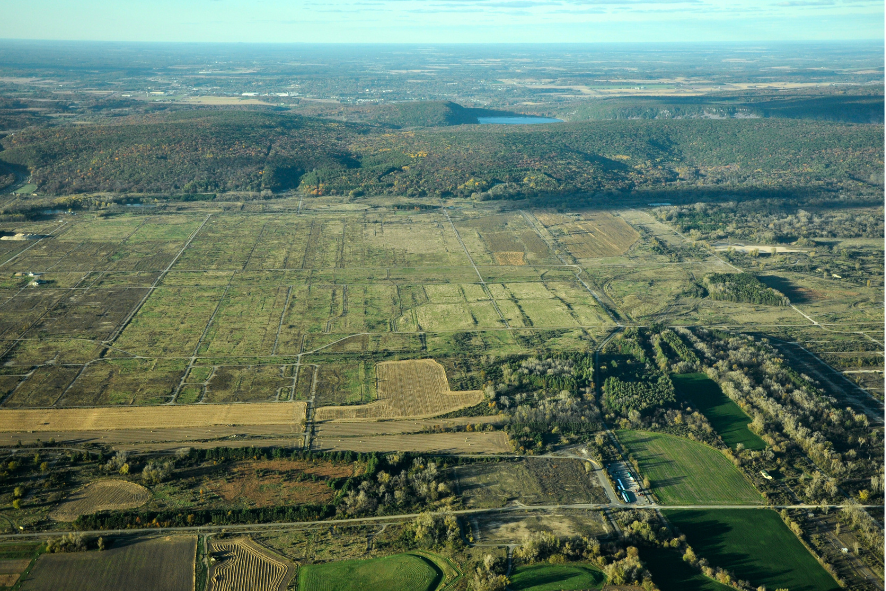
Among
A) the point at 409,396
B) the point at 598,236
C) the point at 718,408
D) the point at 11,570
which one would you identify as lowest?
the point at 11,570

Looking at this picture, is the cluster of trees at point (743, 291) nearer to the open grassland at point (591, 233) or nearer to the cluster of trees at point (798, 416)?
the cluster of trees at point (798, 416)

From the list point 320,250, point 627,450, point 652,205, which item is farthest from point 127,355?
point 652,205

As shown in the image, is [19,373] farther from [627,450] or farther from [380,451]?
[627,450]

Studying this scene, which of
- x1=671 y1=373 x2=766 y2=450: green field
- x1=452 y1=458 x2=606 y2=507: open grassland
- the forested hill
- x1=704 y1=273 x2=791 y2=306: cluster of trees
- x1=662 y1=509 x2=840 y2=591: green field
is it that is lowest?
x1=662 y1=509 x2=840 y2=591: green field

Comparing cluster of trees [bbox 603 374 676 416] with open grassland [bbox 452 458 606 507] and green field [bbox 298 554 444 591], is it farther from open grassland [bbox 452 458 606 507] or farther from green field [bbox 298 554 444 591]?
green field [bbox 298 554 444 591]

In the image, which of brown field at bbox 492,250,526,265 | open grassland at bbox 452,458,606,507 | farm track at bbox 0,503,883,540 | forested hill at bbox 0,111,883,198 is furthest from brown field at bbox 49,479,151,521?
forested hill at bbox 0,111,883,198

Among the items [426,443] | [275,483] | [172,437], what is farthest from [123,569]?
[426,443]

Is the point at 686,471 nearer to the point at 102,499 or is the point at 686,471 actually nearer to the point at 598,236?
the point at 102,499

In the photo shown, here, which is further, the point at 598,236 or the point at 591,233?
the point at 591,233
